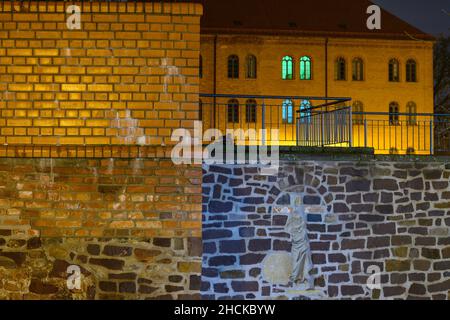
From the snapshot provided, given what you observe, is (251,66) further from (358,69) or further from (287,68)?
(358,69)

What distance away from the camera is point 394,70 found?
150ft

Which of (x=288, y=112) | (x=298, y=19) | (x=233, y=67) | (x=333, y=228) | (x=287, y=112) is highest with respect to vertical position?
(x=298, y=19)

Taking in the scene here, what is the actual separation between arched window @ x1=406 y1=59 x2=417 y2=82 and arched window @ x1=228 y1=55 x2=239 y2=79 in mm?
13417

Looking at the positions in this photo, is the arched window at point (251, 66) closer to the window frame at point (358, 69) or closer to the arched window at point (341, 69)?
the arched window at point (341, 69)

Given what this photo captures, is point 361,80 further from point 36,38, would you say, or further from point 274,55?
point 36,38

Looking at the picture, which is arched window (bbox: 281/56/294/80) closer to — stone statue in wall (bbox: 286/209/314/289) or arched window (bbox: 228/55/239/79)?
arched window (bbox: 228/55/239/79)

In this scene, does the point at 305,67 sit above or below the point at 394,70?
below

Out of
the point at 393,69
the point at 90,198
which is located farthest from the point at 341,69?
the point at 90,198

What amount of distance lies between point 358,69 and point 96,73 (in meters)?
40.3

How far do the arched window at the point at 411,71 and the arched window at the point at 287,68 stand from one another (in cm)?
930

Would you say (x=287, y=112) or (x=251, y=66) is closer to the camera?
(x=287, y=112)

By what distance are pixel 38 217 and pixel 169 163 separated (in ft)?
5.19

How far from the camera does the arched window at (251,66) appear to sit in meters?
43.1

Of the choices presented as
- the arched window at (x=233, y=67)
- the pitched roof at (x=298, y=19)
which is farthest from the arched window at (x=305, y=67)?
the arched window at (x=233, y=67)
